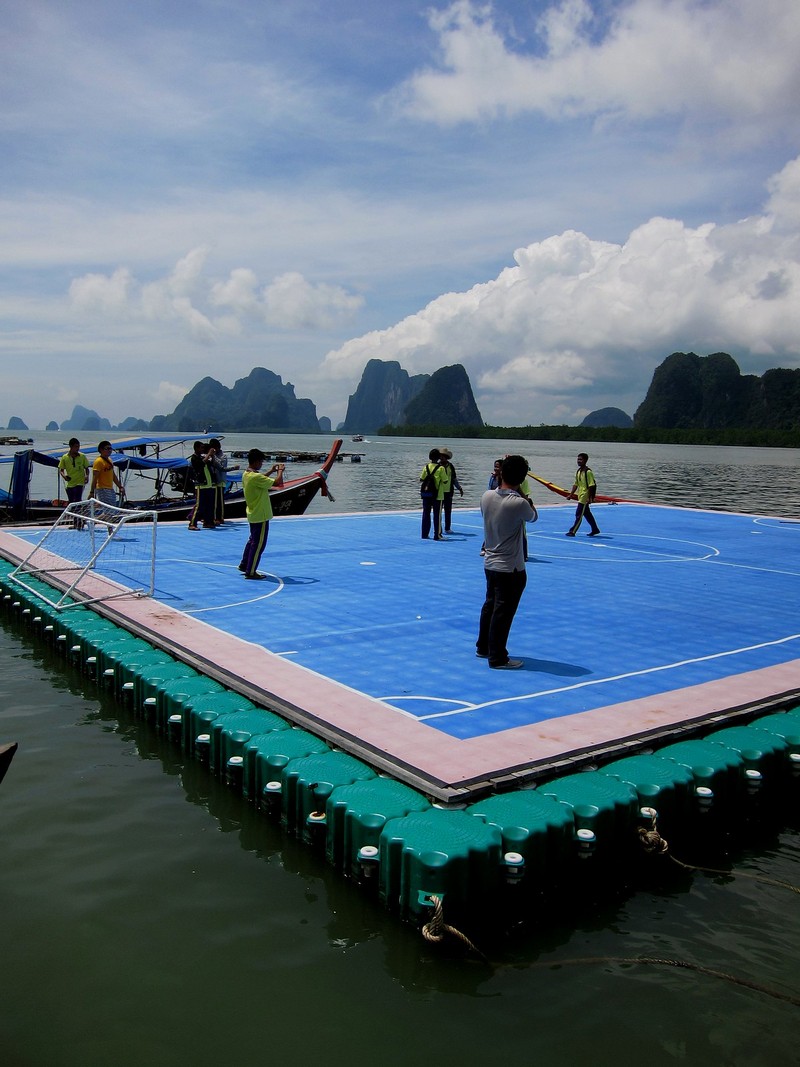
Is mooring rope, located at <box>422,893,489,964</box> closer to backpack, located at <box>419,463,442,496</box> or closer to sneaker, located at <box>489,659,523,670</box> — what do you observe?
sneaker, located at <box>489,659,523,670</box>

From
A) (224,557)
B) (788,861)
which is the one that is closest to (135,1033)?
(788,861)

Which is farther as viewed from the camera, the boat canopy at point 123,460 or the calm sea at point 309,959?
the boat canopy at point 123,460

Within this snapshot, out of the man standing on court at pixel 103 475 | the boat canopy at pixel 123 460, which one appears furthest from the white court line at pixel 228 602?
the boat canopy at pixel 123 460

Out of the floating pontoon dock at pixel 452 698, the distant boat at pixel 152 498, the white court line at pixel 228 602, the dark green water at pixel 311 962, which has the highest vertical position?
the distant boat at pixel 152 498

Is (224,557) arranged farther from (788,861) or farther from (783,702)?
(788,861)

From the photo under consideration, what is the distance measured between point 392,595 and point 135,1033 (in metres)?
7.98

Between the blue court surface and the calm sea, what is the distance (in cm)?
107

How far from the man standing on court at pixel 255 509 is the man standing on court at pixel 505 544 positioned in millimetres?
5082

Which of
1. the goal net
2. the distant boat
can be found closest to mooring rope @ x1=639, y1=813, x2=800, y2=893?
the goal net

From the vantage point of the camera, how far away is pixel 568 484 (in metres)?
59.7

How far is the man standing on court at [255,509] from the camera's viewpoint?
493 inches

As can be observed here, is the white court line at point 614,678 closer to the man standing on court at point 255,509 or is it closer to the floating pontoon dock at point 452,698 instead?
the floating pontoon dock at point 452,698

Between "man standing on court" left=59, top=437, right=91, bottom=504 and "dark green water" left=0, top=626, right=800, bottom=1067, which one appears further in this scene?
"man standing on court" left=59, top=437, right=91, bottom=504

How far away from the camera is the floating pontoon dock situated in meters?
5.44
